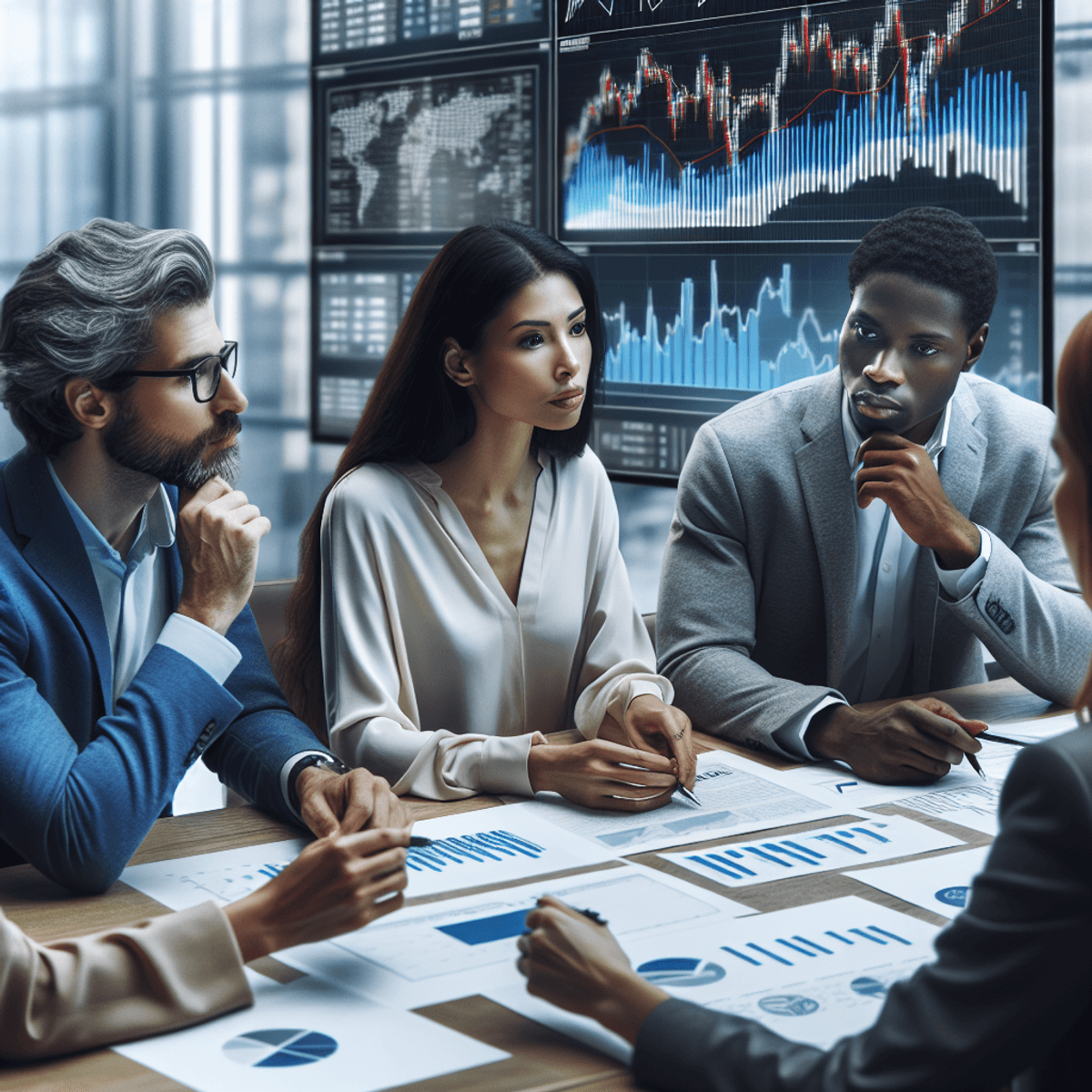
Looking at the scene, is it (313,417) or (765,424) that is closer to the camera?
(765,424)

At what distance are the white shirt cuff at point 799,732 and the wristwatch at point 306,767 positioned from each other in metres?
0.66

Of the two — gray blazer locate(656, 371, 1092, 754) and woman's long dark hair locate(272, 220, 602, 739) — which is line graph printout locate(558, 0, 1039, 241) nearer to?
gray blazer locate(656, 371, 1092, 754)

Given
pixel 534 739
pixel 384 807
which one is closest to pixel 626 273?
pixel 534 739

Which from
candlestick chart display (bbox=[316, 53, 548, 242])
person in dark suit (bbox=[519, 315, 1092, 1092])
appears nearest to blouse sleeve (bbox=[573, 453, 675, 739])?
person in dark suit (bbox=[519, 315, 1092, 1092])

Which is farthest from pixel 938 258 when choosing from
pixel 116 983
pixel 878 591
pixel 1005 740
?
pixel 116 983

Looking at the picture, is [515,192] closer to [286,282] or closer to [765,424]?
[286,282]

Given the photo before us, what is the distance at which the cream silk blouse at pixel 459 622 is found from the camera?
6.59ft

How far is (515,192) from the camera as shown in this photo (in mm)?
4137

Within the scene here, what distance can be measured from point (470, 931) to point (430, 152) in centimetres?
341

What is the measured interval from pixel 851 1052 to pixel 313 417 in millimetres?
4085

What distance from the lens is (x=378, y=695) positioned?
1.98 m

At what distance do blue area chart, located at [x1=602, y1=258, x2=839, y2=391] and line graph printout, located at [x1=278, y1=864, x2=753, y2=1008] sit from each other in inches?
84.7

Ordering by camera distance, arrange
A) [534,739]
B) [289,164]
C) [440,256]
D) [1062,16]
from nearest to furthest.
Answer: [534,739] → [440,256] → [1062,16] → [289,164]

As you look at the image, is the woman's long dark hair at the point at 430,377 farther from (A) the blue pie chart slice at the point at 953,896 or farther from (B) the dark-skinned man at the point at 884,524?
(A) the blue pie chart slice at the point at 953,896
